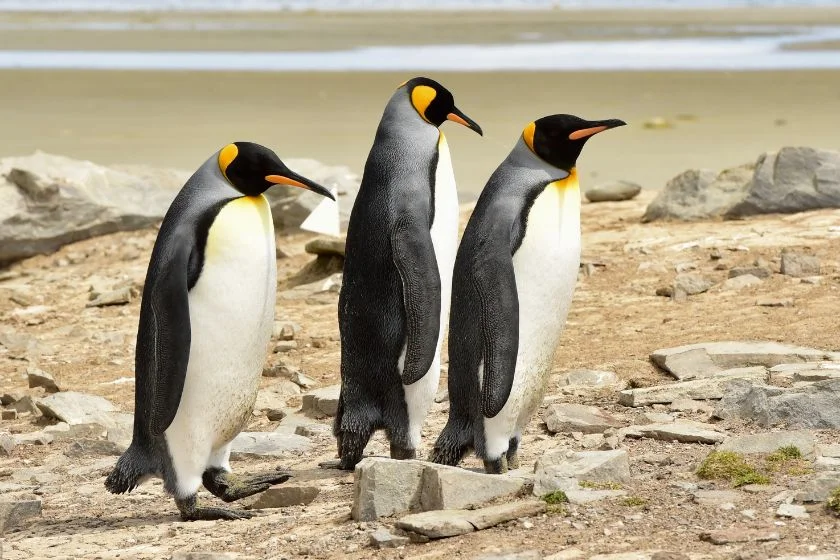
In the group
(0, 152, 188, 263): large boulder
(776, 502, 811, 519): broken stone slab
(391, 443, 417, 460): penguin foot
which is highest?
(0, 152, 188, 263): large boulder

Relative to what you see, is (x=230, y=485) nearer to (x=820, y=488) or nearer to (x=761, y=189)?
(x=820, y=488)

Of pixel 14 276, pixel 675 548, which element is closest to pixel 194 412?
pixel 675 548

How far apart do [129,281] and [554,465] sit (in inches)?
251

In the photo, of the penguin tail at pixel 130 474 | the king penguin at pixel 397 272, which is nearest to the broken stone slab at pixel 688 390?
the king penguin at pixel 397 272

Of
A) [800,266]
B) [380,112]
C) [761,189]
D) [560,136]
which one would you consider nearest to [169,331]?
[560,136]

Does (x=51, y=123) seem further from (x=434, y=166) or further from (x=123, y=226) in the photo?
(x=434, y=166)

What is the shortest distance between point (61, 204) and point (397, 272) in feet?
22.1

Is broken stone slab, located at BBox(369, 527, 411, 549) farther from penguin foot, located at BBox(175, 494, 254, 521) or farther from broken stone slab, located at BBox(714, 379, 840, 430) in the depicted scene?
broken stone slab, located at BBox(714, 379, 840, 430)

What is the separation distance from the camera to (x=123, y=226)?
39.3 ft

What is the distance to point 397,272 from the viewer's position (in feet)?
18.9

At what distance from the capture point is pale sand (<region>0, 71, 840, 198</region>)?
56.7 ft

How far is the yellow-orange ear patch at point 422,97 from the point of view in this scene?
5984 millimetres

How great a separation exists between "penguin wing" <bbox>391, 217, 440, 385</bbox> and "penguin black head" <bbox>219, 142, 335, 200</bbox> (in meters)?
0.57

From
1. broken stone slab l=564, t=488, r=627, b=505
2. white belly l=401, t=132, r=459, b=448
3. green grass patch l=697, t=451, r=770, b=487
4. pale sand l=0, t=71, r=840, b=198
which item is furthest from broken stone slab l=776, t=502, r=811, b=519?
pale sand l=0, t=71, r=840, b=198
